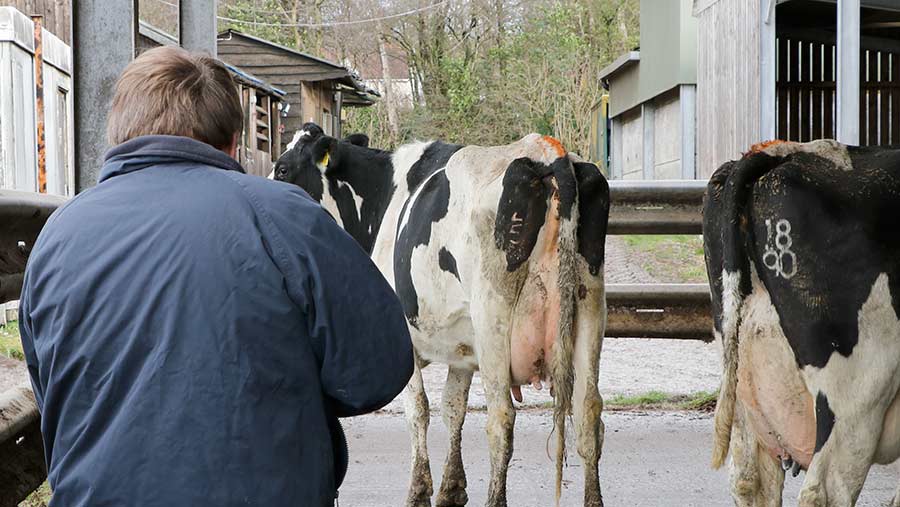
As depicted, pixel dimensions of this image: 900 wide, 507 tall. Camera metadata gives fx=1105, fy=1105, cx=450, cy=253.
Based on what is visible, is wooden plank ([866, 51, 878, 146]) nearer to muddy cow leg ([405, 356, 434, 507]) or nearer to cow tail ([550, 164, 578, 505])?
muddy cow leg ([405, 356, 434, 507])

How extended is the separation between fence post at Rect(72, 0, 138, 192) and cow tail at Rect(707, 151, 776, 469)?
113 inches

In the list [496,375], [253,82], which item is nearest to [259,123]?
[253,82]

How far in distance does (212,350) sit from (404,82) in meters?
38.7

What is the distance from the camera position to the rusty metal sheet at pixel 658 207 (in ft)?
26.6

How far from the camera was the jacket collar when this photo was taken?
8.36 ft

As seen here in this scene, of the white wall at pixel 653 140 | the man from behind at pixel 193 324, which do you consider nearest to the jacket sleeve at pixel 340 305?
the man from behind at pixel 193 324

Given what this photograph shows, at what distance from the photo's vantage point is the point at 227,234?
8.14 ft

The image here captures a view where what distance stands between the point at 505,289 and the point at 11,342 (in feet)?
16.3

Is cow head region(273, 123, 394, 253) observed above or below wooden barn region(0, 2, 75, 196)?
below

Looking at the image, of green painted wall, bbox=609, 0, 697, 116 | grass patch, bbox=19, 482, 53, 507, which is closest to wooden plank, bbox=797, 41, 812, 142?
green painted wall, bbox=609, 0, 697, 116

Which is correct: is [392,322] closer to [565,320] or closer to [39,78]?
[565,320]

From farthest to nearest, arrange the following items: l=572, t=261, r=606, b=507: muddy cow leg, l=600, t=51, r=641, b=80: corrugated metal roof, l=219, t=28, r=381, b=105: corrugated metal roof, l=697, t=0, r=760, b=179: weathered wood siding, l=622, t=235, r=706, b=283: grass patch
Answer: l=219, t=28, r=381, b=105: corrugated metal roof
l=600, t=51, r=641, b=80: corrugated metal roof
l=697, t=0, r=760, b=179: weathered wood siding
l=622, t=235, r=706, b=283: grass patch
l=572, t=261, r=606, b=507: muddy cow leg

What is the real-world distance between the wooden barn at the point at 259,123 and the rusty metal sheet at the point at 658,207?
16.4 metres

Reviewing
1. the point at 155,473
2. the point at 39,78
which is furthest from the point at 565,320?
the point at 39,78
